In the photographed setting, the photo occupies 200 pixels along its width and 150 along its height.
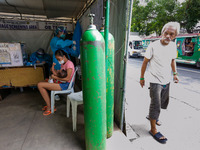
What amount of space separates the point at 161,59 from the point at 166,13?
13431mm

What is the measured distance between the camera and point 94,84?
1.54 m

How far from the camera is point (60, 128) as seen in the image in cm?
242

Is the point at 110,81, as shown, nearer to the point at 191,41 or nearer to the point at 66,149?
the point at 66,149

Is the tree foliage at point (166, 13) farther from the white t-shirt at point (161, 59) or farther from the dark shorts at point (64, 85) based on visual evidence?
the dark shorts at point (64, 85)

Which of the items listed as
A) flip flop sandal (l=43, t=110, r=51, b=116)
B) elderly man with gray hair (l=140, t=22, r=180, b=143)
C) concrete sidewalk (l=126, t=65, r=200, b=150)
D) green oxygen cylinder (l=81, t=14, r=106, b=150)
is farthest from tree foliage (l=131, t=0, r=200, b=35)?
flip flop sandal (l=43, t=110, r=51, b=116)

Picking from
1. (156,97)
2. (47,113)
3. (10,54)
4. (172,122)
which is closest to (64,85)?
(47,113)

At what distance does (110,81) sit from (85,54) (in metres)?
0.67

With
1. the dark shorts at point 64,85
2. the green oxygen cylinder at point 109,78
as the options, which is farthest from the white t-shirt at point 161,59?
the dark shorts at point 64,85

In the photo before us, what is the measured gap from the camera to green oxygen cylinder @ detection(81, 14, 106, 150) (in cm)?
145

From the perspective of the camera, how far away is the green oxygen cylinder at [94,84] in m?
1.45

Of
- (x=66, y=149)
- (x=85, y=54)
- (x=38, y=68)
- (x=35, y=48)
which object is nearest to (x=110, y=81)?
(x=85, y=54)

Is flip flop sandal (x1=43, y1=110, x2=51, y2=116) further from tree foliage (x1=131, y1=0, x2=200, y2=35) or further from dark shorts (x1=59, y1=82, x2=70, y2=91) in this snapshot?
tree foliage (x1=131, y1=0, x2=200, y2=35)

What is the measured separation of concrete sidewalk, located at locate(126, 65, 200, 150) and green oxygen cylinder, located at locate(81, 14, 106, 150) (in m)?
0.70

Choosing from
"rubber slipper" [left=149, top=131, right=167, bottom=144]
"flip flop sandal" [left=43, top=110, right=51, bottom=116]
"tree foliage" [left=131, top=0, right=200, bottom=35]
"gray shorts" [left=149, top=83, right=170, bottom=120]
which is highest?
"tree foliage" [left=131, top=0, right=200, bottom=35]
